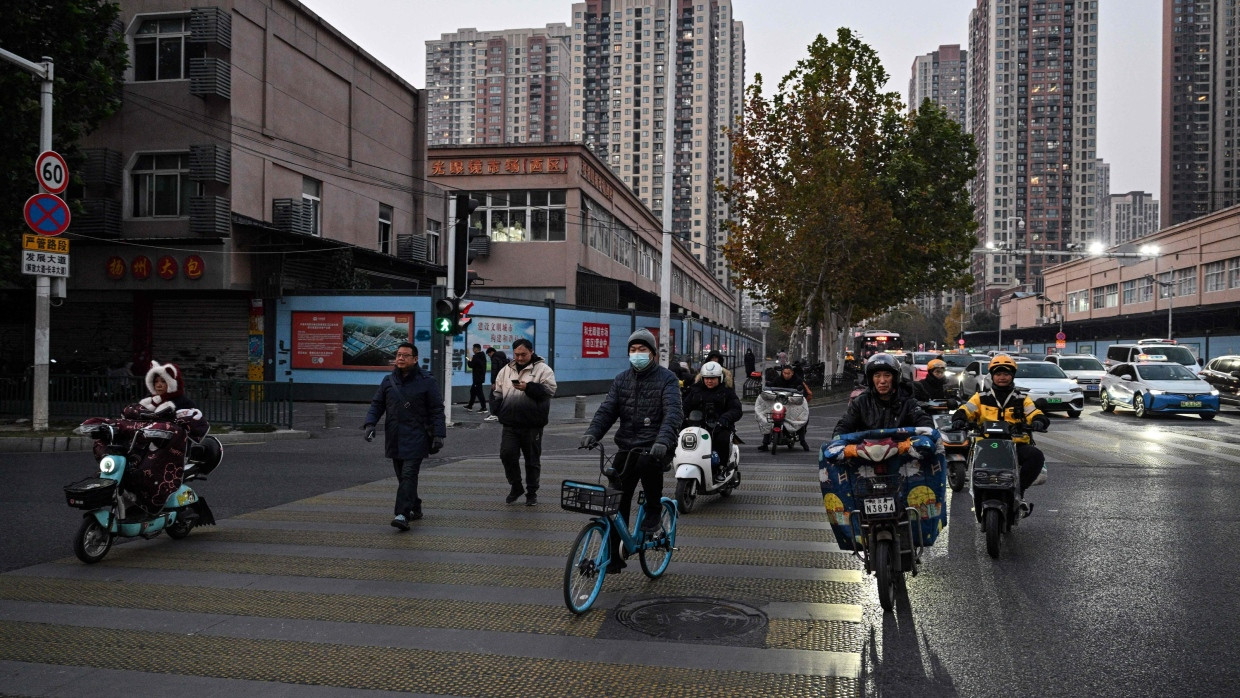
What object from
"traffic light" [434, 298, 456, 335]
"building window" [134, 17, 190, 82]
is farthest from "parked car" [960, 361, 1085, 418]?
"building window" [134, 17, 190, 82]

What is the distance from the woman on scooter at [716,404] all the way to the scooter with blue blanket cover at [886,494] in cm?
388

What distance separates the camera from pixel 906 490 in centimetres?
A: 577

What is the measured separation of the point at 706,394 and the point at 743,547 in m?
2.74

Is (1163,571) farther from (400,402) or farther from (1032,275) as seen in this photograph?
(1032,275)

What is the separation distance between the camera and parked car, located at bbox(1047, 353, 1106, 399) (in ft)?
101

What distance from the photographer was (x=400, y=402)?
27.9ft

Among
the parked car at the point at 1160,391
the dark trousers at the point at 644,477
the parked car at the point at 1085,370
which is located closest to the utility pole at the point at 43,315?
the dark trousers at the point at 644,477

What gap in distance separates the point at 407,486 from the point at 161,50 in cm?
2297

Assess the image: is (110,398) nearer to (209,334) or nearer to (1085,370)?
(209,334)

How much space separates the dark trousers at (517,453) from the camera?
9719 mm

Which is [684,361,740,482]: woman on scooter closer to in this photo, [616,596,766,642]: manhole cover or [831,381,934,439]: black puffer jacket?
[831,381,934,439]: black puffer jacket

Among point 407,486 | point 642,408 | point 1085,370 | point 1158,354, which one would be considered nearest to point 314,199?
point 407,486

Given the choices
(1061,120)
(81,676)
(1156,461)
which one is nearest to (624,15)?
(1061,120)

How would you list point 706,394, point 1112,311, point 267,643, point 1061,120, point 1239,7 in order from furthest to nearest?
point 1061,120, point 1239,7, point 1112,311, point 706,394, point 267,643
